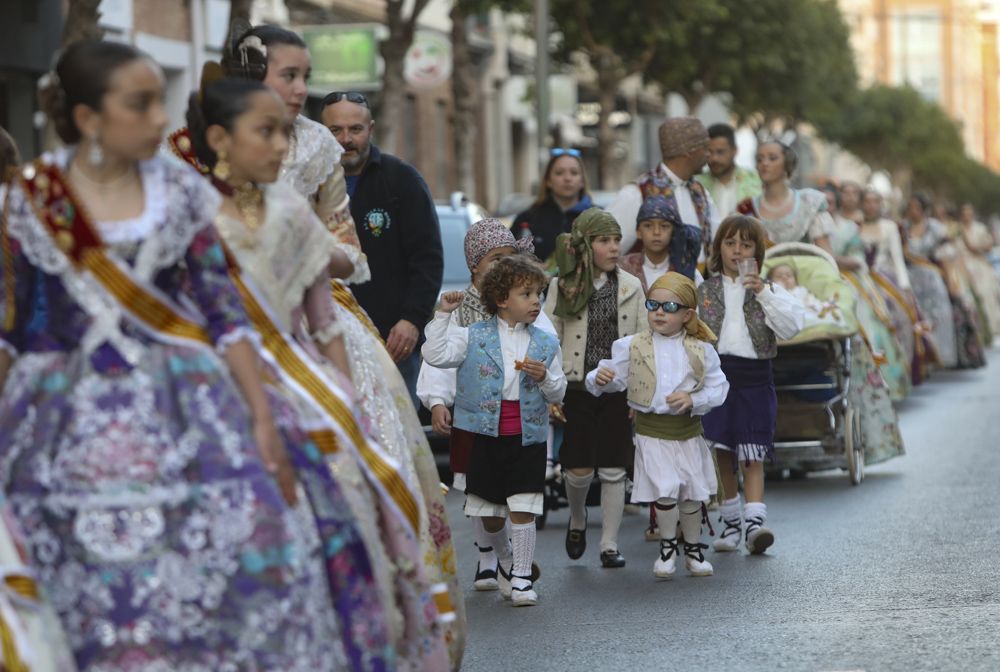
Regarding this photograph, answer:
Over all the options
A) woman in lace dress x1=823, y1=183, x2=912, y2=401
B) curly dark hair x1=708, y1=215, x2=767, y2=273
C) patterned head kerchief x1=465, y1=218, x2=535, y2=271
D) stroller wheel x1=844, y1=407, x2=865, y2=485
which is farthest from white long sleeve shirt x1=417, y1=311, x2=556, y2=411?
woman in lace dress x1=823, y1=183, x2=912, y2=401

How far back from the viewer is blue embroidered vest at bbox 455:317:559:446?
845cm

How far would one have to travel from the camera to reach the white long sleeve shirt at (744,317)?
9.89 m

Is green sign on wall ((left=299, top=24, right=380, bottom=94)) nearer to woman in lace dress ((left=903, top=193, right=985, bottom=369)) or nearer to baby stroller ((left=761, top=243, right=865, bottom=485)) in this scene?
woman in lace dress ((left=903, top=193, right=985, bottom=369))

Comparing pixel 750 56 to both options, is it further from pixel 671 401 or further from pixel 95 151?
pixel 95 151

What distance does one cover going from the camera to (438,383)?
28.8 ft

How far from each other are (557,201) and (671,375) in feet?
9.75

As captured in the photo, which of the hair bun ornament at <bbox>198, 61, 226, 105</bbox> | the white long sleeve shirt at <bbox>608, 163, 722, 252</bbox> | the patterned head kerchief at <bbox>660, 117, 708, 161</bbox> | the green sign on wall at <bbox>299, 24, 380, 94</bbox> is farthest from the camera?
the green sign on wall at <bbox>299, 24, 380, 94</bbox>

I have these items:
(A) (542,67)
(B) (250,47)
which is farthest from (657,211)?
(A) (542,67)

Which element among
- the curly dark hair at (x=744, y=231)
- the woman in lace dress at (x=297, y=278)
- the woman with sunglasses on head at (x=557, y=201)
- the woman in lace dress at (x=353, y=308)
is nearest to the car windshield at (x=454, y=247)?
the woman with sunglasses on head at (x=557, y=201)

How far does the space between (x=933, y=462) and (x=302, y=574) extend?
977 cm

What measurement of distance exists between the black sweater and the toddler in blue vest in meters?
0.26

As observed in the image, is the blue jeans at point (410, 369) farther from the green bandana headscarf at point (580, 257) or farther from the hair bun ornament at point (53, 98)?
the hair bun ornament at point (53, 98)

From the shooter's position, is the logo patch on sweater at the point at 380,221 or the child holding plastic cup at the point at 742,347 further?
the child holding plastic cup at the point at 742,347

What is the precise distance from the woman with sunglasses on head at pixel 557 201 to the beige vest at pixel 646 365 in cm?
251
